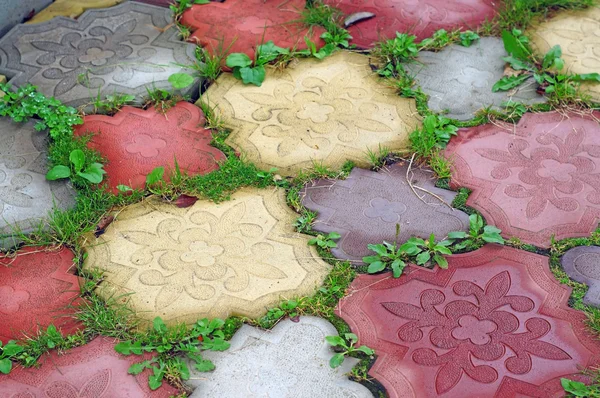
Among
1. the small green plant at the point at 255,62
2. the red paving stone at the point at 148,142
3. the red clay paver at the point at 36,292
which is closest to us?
the red clay paver at the point at 36,292

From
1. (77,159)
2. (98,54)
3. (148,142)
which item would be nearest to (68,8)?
(98,54)

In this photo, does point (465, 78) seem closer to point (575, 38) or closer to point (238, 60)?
point (575, 38)

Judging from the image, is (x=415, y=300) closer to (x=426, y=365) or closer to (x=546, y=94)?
(x=426, y=365)

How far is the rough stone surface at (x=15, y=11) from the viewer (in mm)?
3834

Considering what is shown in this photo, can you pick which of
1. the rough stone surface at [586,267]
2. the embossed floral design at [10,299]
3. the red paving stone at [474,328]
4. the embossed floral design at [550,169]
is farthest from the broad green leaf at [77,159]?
the rough stone surface at [586,267]

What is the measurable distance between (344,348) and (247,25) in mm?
2065

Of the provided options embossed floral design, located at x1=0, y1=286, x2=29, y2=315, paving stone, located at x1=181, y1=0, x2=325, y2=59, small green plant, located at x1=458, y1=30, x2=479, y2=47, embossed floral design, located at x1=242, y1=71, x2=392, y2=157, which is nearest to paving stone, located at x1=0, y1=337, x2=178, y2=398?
embossed floral design, located at x1=0, y1=286, x2=29, y2=315

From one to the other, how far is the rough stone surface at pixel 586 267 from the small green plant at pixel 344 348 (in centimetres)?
79

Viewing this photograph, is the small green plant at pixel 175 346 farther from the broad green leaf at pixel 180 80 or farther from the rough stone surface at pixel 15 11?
the rough stone surface at pixel 15 11

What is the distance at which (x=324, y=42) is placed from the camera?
3.81 meters

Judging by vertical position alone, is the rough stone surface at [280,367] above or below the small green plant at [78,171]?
below

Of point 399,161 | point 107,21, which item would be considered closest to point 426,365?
point 399,161

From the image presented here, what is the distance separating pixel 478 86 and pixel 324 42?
80 centimetres

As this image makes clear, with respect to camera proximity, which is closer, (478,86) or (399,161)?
(399,161)
